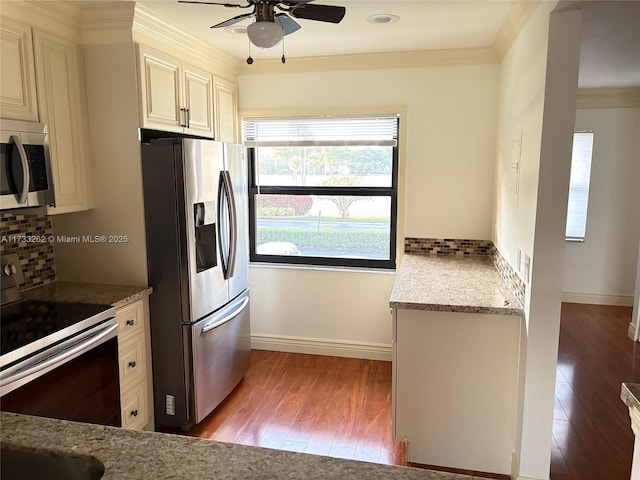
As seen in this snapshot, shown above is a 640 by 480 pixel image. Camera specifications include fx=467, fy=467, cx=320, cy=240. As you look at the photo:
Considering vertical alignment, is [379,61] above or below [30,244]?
above

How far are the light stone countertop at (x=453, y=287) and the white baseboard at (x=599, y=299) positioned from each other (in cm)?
254

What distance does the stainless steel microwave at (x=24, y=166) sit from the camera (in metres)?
2.04

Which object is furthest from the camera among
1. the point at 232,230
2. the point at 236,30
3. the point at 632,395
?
the point at 232,230

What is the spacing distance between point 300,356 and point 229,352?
3.04 feet

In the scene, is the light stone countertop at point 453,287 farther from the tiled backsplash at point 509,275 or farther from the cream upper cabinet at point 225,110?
the cream upper cabinet at point 225,110

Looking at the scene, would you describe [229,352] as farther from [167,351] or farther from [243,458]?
[243,458]

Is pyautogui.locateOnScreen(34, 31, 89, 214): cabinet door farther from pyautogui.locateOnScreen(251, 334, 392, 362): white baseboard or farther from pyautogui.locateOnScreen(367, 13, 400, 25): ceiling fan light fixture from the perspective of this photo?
pyautogui.locateOnScreen(251, 334, 392, 362): white baseboard


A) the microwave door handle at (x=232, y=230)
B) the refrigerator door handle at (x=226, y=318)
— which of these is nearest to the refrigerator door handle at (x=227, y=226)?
the microwave door handle at (x=232, y=230)

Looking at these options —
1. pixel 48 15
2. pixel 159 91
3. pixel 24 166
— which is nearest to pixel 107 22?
pixel 48 15

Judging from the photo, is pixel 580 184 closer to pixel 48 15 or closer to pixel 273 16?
pixel 273 16

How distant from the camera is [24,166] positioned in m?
2.10

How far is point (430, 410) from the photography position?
243 cm

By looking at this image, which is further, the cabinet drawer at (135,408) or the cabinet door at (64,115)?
the cabinet drawer at (135,408)

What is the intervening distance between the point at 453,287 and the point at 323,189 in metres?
1.54
